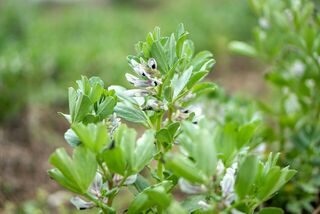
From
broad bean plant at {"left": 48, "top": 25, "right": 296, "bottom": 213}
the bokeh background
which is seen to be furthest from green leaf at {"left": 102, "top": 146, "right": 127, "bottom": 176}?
the bokeh background

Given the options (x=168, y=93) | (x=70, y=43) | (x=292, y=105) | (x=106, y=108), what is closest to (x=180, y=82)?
(x=168, y=93)

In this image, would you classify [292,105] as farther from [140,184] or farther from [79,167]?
[79,167]

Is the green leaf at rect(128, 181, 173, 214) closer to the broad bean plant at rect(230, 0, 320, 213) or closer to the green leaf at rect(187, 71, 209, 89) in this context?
the green leaf at rect(187, 71, 209, 89)

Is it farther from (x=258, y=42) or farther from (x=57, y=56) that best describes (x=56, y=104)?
(x=258, y=42)

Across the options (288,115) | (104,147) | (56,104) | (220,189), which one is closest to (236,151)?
(220,189)

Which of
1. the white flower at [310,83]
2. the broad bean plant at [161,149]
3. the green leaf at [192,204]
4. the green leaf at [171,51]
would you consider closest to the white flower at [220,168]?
the broad bean plant at [161,149]

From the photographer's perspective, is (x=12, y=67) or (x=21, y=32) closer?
(x=12, y=67)
